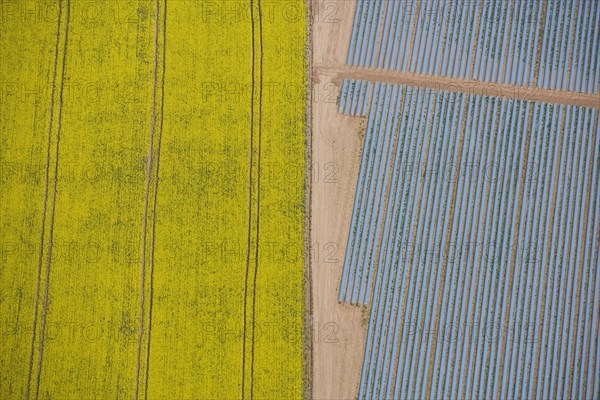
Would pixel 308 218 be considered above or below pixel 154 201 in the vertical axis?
below

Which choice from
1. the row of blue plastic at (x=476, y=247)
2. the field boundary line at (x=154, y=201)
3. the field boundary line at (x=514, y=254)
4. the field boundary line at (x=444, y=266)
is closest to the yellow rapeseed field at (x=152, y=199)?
the field boundary line at (x=154, y=201)

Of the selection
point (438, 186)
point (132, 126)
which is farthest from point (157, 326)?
point (438, 186)

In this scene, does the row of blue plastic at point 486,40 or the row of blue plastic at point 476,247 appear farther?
the row of blue plastic at point 486,40

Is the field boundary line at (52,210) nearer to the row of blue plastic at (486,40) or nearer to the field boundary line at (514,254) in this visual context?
the row of blue plastic at (486,40)

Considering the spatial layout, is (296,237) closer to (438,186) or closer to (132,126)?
(438,186)

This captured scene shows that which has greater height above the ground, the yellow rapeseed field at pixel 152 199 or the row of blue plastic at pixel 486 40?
the row of blue plastic at pixel 486 40

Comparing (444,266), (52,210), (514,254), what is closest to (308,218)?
(444,266)

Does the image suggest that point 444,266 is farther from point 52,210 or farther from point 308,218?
point 52,210
